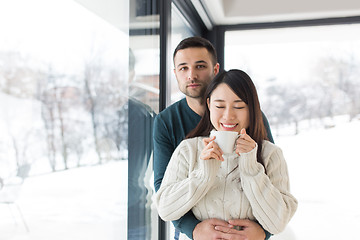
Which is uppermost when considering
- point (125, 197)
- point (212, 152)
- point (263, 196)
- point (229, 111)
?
point (229, 111)

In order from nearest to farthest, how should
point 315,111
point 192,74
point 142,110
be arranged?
point 192,74
point 142,110
point 315,111

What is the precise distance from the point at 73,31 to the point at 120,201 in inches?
29.9

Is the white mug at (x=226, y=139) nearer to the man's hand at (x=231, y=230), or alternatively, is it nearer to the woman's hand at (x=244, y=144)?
the woman's hand at (x=244, y=144)

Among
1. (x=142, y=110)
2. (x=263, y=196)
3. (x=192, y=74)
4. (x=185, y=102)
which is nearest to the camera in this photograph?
(x=263, y=196)

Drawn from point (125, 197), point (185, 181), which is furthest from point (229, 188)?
point (125, 197)

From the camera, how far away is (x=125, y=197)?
171 cm

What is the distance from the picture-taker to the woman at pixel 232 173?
1075 mm

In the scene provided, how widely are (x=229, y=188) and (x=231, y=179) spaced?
0.10 feet

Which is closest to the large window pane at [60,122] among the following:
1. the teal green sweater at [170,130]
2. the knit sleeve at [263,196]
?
the teal green sweater at [170,130]

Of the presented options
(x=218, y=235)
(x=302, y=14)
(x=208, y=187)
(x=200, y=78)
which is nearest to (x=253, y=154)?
(x=208, y=187)

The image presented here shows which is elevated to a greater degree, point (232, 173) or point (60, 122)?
point (60, 122)

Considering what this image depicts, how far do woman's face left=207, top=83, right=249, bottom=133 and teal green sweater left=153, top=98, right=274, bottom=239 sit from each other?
355 millimetres

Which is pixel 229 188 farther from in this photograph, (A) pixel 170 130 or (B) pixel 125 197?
(B) pixel 125 197

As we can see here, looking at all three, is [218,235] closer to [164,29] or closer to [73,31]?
[73,31]
